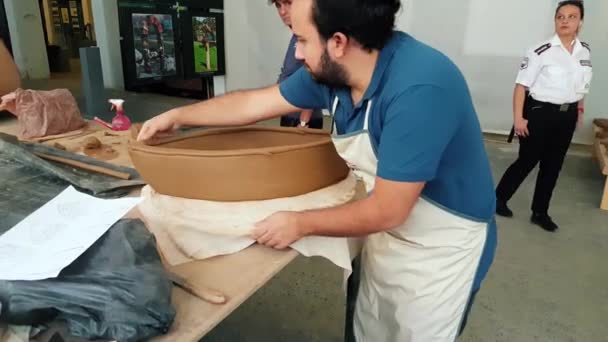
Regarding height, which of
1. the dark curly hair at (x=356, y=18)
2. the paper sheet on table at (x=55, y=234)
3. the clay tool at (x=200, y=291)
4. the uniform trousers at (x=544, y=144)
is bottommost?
the uniform trousers at (x=544, y=144)

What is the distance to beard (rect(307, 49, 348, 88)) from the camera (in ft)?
2.83

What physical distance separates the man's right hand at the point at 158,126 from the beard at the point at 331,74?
0.45m

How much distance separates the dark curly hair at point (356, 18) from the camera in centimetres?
79

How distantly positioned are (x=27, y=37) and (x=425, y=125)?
665 centimetres

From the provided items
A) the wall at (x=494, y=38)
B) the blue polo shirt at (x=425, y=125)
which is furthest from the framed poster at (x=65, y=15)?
the blue polo shirt at (x=425, y=125)

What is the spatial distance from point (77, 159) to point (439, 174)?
0.95 m

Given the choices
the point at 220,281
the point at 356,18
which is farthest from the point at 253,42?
the point at 220,281

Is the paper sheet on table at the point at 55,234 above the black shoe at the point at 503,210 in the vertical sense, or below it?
above

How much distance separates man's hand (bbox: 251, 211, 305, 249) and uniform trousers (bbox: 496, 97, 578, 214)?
2098 millimetres

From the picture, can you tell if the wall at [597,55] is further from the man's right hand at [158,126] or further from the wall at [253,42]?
the man's right hand at [158,126]

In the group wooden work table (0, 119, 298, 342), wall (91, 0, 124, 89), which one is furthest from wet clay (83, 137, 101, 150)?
wall (91, 0, 124, 89)

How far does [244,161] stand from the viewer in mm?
931

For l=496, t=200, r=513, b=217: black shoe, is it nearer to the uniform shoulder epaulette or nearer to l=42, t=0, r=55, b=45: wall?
the uniform shoulder epaulette

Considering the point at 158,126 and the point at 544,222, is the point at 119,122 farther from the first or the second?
the point at 544,222
